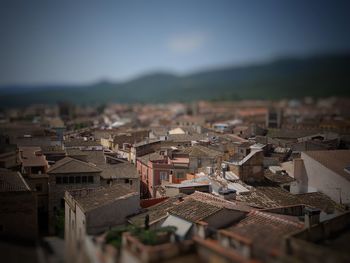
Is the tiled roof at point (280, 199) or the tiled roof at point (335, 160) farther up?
the tiled roof at point (335, 160)

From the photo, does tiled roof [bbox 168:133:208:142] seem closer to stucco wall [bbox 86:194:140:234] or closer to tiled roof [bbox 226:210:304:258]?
stucco wall [bbox 86:194:140:234]

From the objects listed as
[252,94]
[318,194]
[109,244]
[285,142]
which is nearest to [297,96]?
[252,94]

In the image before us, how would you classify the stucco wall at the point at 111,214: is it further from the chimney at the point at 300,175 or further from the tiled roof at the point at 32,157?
the tiled roof at the point at 32,157

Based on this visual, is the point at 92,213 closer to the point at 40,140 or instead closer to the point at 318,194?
the point at 318,194

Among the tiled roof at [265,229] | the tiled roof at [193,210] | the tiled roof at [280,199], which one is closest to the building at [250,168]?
the tiled roof at [280,199]

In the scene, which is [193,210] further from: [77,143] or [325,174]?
[77,143]

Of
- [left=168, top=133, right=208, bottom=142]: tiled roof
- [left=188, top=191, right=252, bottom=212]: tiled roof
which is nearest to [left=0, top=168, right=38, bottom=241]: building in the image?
[left=188, top=191, right=252, bottom=212]: tiled roof

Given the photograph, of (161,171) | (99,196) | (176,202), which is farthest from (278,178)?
(99,196)
